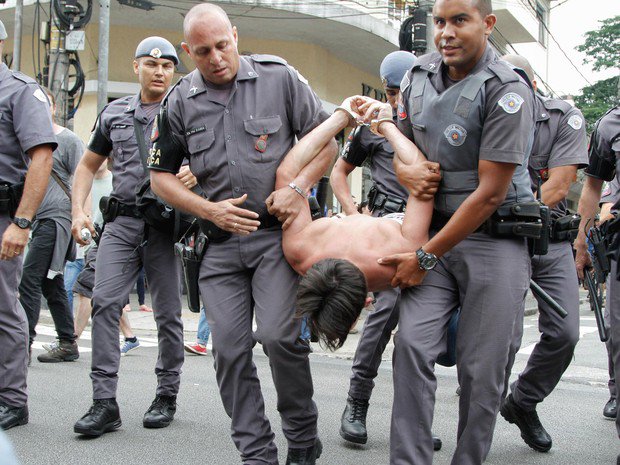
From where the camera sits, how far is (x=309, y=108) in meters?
4.04

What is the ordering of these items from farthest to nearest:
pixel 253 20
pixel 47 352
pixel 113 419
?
pixel 253 20 < pixel 47 352 < pixel 113 419

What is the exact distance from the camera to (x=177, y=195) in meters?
4.07

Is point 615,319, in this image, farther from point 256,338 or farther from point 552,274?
point 256,338

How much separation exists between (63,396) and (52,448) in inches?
55.5

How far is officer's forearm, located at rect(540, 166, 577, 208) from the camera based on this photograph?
4.93 meters

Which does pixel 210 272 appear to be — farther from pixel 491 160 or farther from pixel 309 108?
pixel 491 160

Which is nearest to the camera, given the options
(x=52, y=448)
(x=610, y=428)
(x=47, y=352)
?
(x=52, y=448)

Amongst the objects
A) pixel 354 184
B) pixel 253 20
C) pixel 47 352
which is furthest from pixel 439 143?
pixel 354 184

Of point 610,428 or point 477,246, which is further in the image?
point 610,428

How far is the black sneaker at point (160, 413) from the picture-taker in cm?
505

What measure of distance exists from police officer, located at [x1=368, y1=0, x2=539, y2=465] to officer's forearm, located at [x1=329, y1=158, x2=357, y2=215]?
169 centimetres

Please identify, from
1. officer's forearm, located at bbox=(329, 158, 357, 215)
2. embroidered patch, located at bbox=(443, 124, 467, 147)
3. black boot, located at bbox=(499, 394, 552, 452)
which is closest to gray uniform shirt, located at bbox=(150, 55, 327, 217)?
embroidered patch, located at bbox=(443, 124, 467, 147)

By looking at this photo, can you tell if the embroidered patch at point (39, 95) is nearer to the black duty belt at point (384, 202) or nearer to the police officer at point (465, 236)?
the black duty belt at point (384, 202)

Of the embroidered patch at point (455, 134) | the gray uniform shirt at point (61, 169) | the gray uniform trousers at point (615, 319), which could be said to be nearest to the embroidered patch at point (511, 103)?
the embroidered patch at point (455, 134)
